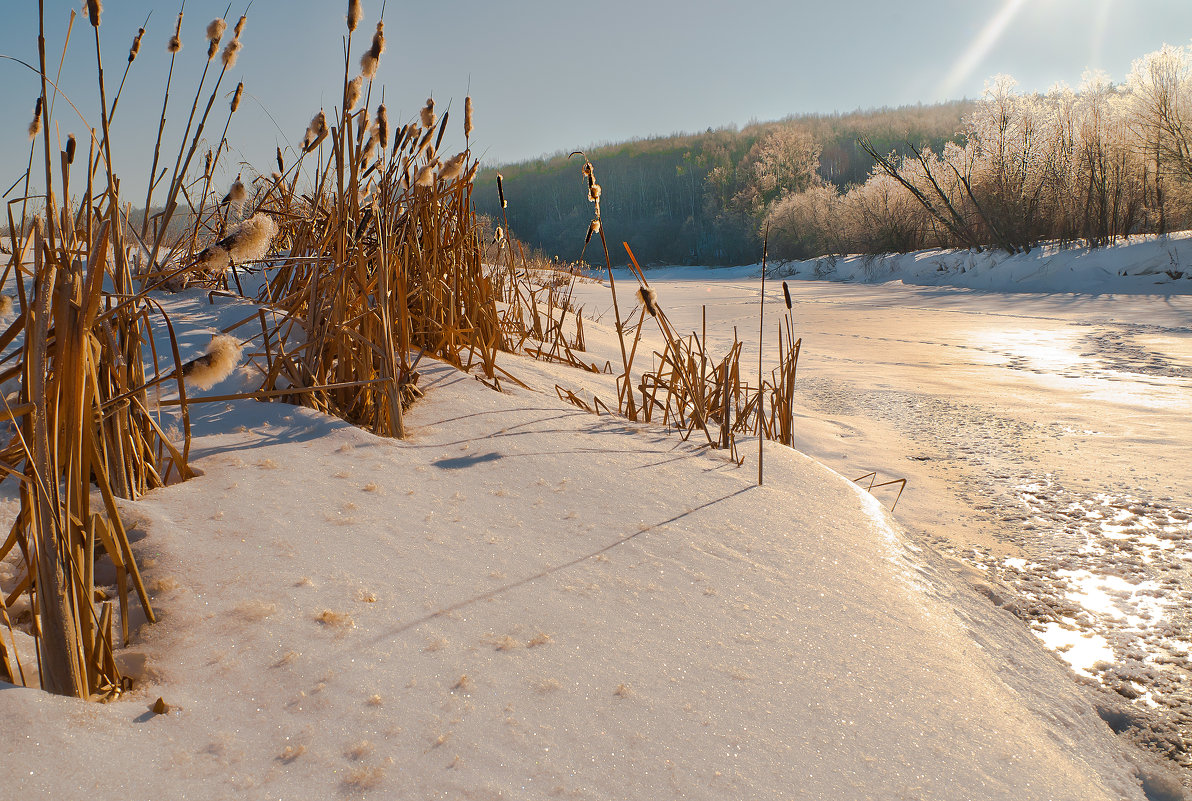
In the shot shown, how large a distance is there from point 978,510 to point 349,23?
1.44m

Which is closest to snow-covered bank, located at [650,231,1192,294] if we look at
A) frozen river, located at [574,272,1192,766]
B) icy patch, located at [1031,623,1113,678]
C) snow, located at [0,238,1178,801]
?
frozen river, located at [574,272,1192,766]

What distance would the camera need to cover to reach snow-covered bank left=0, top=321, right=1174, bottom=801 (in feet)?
1.83

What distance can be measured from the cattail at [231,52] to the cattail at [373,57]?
19cm

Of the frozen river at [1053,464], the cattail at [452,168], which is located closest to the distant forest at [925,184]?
the frozen river at [1053,464]

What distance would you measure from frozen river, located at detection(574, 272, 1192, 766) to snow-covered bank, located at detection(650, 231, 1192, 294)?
11.2ft

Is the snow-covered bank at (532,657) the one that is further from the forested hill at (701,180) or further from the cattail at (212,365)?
the forested hill at (701,180)

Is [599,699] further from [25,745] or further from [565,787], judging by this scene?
[25,745]

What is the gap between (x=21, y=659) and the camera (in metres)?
0.61

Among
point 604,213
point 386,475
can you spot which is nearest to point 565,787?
point 386,475

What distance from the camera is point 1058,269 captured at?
823 centimetres

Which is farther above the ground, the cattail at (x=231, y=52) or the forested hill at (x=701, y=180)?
the forested hill at (x=701, y=180)

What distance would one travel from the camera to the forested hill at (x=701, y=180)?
2480 cm

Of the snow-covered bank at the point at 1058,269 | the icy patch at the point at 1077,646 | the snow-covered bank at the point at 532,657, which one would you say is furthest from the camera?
the snow-covered bank at the point at 1058,269

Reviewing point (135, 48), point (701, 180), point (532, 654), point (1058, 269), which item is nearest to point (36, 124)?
point (135, 48)
